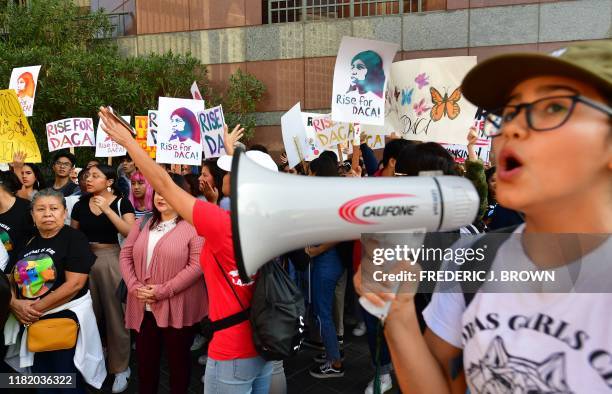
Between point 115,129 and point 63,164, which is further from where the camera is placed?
point 63,164

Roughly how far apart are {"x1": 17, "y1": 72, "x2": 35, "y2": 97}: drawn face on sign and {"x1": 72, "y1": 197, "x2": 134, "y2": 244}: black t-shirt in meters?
3.27

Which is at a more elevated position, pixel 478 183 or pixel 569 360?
pixel 478 183

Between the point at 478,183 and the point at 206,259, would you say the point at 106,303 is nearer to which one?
the point at 206,259

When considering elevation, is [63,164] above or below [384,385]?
above

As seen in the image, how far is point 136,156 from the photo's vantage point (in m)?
2.04

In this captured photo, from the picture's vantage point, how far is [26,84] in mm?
6496

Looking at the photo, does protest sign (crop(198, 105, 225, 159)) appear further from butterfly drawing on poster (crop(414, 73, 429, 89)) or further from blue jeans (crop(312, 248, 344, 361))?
butterfly drawing on poster (crop(414, 73, 429, 89))

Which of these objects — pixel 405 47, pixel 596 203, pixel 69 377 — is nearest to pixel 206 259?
pixel 69 377

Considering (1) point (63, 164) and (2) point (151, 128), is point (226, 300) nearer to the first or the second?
(1) point (63, 164)

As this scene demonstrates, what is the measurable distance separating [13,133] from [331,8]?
9.96 m

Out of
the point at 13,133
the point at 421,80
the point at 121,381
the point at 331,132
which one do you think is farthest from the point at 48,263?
the point at 331,132

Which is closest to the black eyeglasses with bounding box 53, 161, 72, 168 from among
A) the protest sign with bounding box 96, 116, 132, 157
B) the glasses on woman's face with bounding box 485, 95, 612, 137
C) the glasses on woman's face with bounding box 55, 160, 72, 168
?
the glasses on woman's face with bounding box 55, 160, 72, 168

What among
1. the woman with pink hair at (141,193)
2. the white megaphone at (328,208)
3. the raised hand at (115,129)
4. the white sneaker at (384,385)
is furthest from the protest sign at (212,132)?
the white megaphone at (328,208)

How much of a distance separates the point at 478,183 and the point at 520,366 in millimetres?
1497
